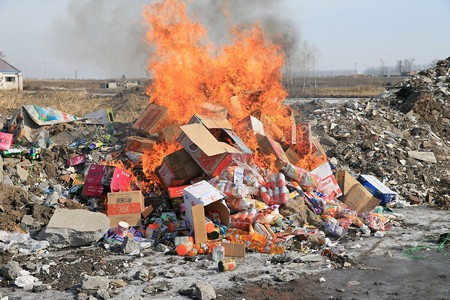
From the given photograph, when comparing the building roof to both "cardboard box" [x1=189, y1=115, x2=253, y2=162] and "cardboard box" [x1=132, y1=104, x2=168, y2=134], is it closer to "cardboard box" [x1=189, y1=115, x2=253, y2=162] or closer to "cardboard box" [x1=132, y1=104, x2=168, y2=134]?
"cardboard box" [x1=132, y1=104, x2=168, y2=134]

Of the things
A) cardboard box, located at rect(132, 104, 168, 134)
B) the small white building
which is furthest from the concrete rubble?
the small white building

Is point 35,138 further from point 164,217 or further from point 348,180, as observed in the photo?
point 348,180

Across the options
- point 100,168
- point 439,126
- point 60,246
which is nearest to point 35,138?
point 100,168

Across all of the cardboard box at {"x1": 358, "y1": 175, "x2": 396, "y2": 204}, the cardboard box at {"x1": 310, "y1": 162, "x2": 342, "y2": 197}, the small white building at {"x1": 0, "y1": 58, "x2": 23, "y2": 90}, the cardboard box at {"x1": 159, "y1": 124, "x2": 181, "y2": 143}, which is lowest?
the cardboard box at {"x1": 358, "y1": 175, "x2": 396, "y2": 204}

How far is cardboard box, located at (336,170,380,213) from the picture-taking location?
850cm

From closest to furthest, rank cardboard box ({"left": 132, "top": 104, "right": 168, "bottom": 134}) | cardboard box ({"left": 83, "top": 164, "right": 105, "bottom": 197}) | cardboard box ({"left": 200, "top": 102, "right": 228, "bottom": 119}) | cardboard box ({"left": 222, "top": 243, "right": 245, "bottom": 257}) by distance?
1. cardboard box ({"left": 222, "top": 243, "right": 245, "bottom": 257})
2. cardboard box ({"left": 83, "top": 164, "right": 105, "bottom": 197})
3. cardboard box ({"left": 200, "top": 102, "right": 228, "bottom": 119})
4. cardboard box ({"left": 132, "top": 104, "right": 168, "bottom": 134})

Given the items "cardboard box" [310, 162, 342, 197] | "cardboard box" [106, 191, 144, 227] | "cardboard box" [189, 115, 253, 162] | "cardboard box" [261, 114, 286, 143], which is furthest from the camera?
"cardboard box" [261, 114, 286, 143]

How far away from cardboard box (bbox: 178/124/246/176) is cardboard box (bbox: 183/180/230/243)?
2.01 ft

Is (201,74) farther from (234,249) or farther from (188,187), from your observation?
(234,249)

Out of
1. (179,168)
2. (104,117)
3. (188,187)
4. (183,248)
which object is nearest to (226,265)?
(183,248)

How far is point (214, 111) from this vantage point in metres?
8.91

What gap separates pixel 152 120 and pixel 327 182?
11.6 ft

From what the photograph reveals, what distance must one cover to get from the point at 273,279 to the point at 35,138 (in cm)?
619

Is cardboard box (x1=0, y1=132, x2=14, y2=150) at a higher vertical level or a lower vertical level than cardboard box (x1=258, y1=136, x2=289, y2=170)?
higher
